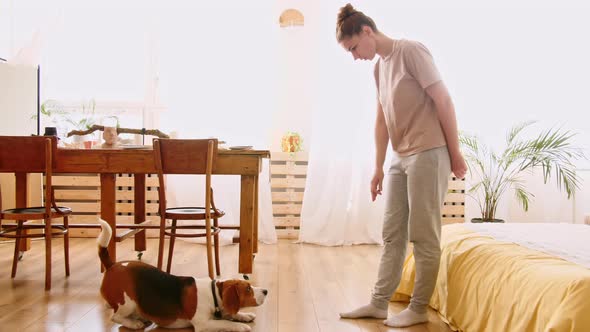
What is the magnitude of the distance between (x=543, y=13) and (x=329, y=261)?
3.12 meters

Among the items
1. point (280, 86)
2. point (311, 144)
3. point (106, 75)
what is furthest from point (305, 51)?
point (106, 75)

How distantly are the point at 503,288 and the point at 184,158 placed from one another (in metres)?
1.80

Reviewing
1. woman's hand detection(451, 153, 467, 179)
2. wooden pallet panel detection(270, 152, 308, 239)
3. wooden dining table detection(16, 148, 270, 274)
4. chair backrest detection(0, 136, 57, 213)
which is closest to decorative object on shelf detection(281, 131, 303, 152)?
wooden pallet panel detection(270, 152, 308, 239)

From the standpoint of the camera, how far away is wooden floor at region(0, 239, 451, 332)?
2354 millimetres

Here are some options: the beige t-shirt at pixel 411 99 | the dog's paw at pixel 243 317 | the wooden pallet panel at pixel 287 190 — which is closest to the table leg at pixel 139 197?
the wooden pallet panel at pixel 287 190

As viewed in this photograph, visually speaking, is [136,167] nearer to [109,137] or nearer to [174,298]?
[109,137]

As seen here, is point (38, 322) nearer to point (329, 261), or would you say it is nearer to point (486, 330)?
point (486, 330)

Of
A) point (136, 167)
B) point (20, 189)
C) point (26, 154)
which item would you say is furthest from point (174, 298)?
point (20, 189)

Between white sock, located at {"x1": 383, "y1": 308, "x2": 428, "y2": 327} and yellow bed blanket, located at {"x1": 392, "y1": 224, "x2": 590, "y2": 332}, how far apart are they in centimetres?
12

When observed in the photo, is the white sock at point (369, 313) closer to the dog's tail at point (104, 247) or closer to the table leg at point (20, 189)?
the dog's tail at point (104, 247)

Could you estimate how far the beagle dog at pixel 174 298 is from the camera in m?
2.22

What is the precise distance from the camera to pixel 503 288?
1.99 metres

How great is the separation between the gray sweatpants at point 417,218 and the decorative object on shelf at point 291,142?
2516 millimetres

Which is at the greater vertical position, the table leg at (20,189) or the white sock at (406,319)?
the table leg at (20,189)
